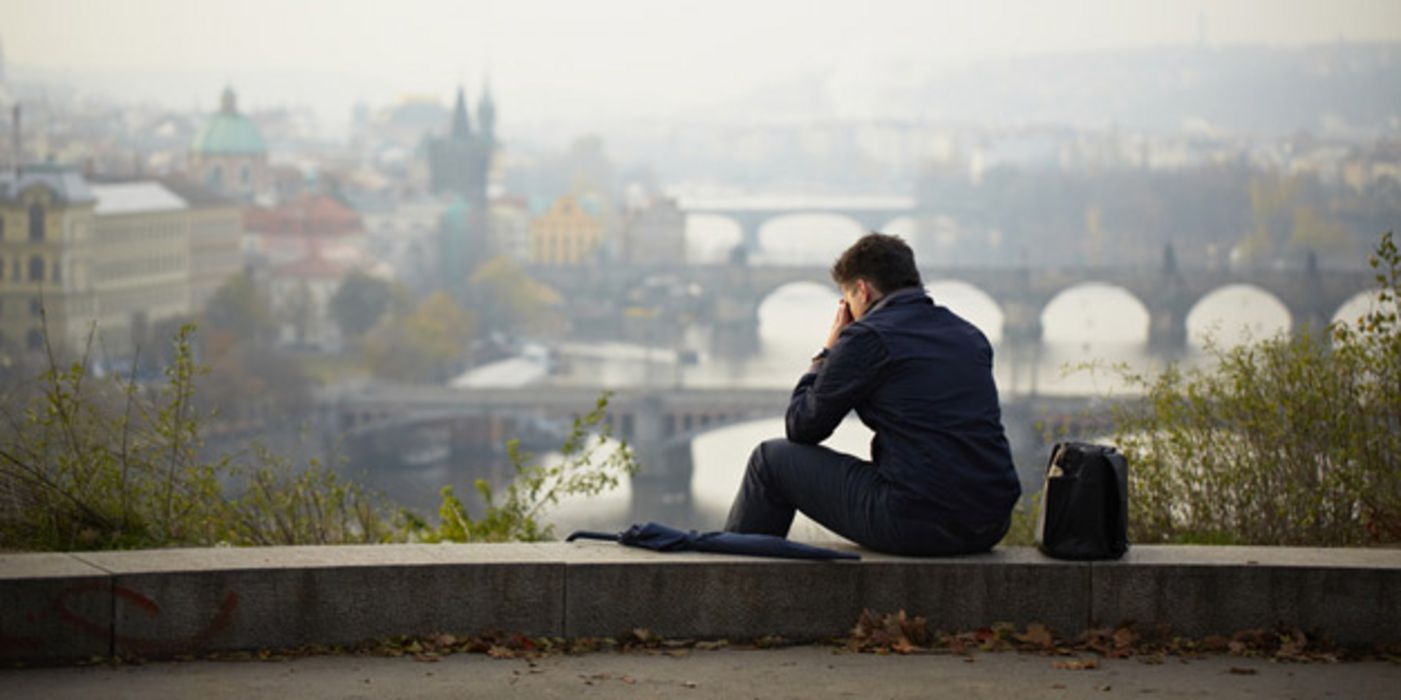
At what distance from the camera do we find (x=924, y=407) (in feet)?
9.14

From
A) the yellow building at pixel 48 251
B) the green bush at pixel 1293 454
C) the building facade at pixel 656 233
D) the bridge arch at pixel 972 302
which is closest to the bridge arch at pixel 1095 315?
the bridge arch at pixel 972 302

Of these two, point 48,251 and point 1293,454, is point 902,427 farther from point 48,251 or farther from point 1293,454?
point 48,251

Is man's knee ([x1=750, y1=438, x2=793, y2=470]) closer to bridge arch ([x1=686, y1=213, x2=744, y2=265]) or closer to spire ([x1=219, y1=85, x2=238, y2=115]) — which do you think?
bridge arch ([x1=686, y1=213, x2=744, y2=265])

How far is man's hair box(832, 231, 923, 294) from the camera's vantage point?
288 centimetres

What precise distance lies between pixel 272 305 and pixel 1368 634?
54.2 metres

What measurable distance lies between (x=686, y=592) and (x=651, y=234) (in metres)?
65.1

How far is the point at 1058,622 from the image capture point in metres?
2.84

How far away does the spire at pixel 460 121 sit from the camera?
72250mm

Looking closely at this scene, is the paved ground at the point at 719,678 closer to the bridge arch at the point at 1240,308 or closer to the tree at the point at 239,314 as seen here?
the bridge arch at the point at 1240,308

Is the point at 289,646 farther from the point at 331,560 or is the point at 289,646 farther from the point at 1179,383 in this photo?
the point at 1179,383

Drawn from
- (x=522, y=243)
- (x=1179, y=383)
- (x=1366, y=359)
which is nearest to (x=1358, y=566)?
(x=1366, y=359)

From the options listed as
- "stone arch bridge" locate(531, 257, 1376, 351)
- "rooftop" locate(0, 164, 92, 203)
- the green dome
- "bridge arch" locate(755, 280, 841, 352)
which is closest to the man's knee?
"bridge arch" locate(755, 280, 841, 352)

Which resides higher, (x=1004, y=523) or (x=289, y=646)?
(x=1004, y=523)


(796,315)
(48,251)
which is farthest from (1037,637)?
(796,315)
